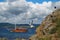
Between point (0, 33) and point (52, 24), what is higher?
point (52, 24)

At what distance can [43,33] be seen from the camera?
14375mm

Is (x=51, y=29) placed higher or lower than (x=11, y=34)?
higher

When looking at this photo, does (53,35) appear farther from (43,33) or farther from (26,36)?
(26,36)

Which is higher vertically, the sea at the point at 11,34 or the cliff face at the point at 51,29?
the cliff face at the point at 51,29

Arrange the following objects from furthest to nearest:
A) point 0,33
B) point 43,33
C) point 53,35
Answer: point 0,33 < point 43,33 < point 53,35

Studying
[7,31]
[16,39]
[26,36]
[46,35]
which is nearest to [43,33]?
[46,35]

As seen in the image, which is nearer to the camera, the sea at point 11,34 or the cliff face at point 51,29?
the cliff face at point 51,29

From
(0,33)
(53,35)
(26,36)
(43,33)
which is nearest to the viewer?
(53,35)

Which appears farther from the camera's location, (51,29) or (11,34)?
(11,34)

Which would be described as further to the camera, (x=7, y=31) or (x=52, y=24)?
(x=7, y=31)

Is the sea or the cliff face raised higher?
the cliff face

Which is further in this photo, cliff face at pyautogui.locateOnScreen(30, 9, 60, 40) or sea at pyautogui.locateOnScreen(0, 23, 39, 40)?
sea at pyautogui.locateOnScreen(0, 23, 39, 40)

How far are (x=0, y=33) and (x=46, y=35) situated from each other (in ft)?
29.6

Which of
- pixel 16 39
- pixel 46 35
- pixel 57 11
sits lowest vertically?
pixel 16 39
